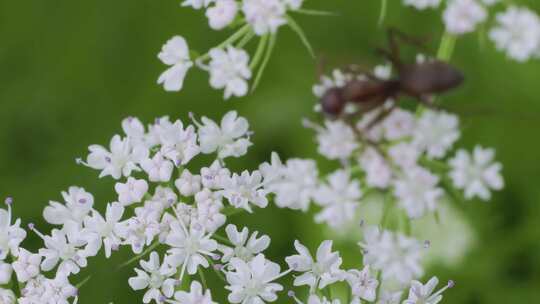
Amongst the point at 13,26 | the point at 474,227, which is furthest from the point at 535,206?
the point at 13,26

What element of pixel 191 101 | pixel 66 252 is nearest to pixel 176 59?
pixel 66 252

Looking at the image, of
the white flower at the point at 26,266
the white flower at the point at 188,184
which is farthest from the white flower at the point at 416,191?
the white flower at the point at 26,266

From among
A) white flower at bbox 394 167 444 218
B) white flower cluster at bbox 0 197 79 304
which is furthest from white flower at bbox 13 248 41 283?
white flower at bbox 394 167 444 218

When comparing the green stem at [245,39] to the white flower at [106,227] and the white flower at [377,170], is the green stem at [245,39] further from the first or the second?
the white flower at [106,227]

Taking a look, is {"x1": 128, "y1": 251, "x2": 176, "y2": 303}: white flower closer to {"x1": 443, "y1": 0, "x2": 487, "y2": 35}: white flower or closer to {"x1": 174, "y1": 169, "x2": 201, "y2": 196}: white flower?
{"x1": 174, "y1": 169, "x2": 201, "y2": 196}: white flower

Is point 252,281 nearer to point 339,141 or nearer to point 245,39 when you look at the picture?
point 339,141
